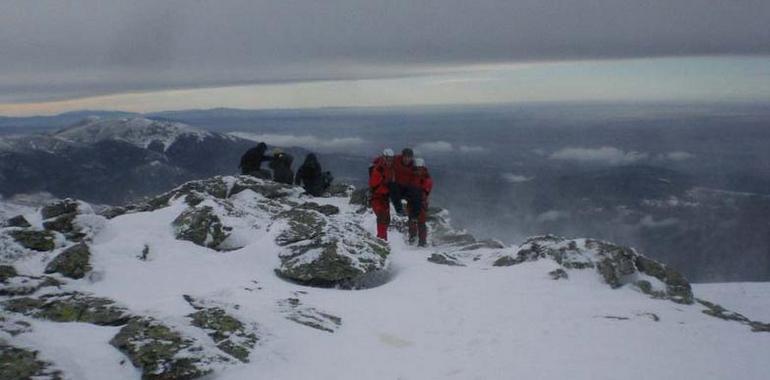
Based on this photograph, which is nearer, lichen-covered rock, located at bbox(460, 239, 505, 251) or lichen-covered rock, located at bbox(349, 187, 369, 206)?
lichen-covered rock, located at bbox(460, 239, 505, 251)

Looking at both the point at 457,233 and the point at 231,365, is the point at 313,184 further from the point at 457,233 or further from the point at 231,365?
the point at 231,365

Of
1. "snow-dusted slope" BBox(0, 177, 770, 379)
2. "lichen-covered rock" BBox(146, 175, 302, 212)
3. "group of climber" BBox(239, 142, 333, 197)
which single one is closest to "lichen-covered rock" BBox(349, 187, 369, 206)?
"lichen-covered rock" BBox(146, 175, 302, 212)

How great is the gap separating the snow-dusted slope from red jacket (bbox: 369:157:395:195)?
218 centimetres

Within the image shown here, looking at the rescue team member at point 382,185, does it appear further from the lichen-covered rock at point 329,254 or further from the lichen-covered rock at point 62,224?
the lichen-covered rock at point 62,224

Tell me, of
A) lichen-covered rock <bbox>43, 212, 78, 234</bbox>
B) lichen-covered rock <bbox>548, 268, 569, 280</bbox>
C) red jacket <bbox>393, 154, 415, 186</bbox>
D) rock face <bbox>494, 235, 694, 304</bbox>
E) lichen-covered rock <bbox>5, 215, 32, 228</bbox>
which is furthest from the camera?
red jacket <bbox>393, 154, 415, 186</bbox>

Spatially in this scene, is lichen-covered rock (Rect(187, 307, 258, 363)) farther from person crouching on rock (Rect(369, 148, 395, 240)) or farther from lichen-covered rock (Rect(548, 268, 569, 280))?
person crouching on rock (Rect(369, 148, 395, 240))

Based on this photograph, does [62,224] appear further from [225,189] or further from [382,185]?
[382,185]

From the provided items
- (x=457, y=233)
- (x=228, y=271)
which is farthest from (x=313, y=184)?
(x=228, y=271)

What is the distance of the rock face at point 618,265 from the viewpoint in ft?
48.7

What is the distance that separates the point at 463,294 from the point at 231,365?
619 cm

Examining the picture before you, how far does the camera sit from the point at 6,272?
11.8 meters

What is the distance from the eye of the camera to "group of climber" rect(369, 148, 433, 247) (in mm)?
19422

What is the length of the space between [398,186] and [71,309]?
11.5 m

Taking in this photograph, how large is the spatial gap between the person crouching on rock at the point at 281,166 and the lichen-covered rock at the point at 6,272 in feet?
57.2
